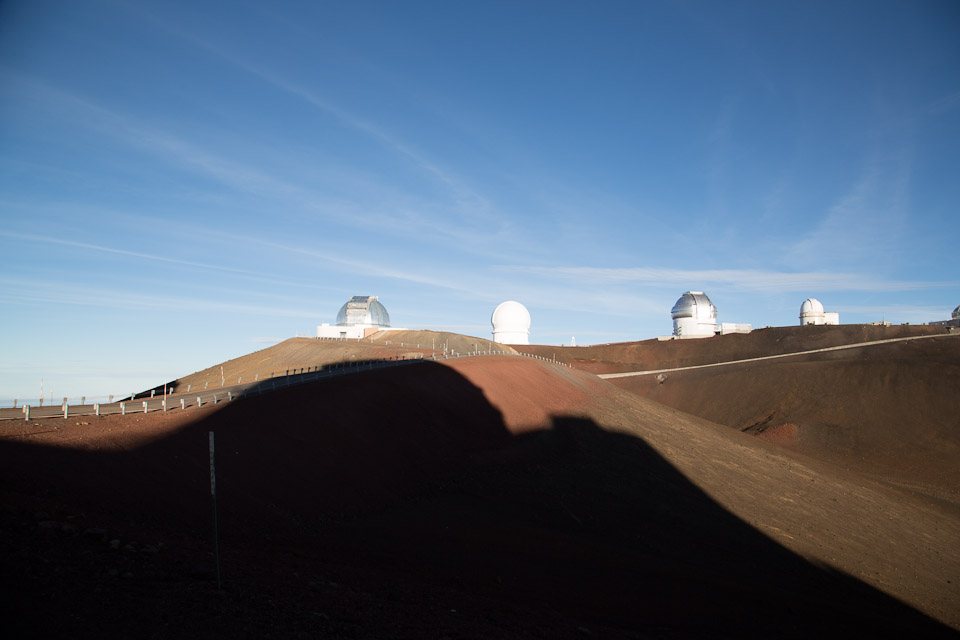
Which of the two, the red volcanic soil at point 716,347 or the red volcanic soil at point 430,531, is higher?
the red volcanic soil at point 716,347

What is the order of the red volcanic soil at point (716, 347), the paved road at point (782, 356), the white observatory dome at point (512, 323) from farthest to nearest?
the white observatory dome at point (512, 323), the red volcanic soil at point (716, 347), the paved road at point (782, 356)

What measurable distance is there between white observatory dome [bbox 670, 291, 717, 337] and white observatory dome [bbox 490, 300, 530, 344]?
76.4 feet

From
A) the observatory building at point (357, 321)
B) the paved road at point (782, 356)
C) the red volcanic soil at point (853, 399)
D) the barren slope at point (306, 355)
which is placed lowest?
the red volcanic soil at point (853, 399)

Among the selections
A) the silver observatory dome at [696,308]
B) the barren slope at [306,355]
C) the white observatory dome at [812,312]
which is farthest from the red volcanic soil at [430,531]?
the white observatory dome at [812,312]

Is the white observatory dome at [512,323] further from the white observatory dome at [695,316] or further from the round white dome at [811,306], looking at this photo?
the round white dome at [811,306]

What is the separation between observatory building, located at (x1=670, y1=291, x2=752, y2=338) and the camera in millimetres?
90750

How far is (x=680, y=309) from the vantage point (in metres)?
92.7

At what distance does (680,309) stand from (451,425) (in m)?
72.0

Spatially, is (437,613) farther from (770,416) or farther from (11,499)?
(770,416)

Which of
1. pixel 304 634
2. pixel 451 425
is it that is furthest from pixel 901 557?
pixel 304 634

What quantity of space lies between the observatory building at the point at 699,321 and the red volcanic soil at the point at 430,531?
58.8m

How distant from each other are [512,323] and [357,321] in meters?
22.9

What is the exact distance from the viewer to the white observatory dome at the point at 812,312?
9538 centimetres

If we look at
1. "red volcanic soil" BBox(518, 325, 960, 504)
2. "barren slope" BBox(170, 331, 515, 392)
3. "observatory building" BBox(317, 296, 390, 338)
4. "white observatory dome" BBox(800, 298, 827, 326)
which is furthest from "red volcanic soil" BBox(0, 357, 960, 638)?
"white observatory dome" BBox(800, 298, 827, 326)
